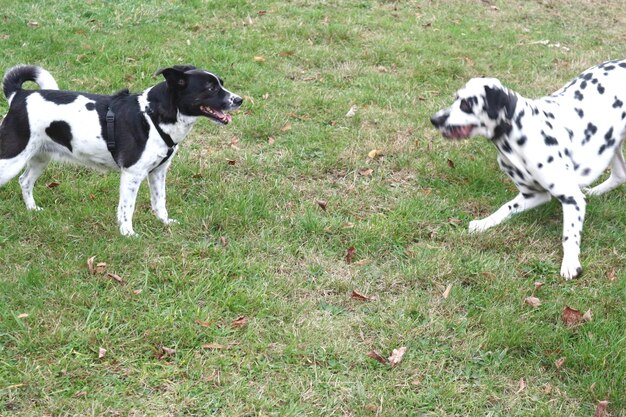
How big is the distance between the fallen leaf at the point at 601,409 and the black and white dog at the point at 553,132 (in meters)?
1.29

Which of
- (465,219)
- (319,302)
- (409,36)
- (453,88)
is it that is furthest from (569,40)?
(319,302)

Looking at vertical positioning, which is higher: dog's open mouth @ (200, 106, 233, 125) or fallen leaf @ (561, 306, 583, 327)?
dog's open mouth @ (200, 106, 233, 125)

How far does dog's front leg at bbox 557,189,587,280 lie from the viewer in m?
4.76

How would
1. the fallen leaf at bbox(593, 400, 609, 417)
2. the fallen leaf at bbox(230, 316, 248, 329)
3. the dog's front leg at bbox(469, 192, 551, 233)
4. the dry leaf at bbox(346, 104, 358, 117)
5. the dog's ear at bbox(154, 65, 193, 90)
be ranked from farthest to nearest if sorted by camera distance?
the dry leaf at bbox(346, 104, 358, 117), the dog's front leg at bbox(469, 192, 551, 233), the dog's ear at bbox(154, 65, 193, 90), the fallen leaf at bbox(230, 316, 248, 329), the fallen leaf at bbox(593, 400, 609, 417)

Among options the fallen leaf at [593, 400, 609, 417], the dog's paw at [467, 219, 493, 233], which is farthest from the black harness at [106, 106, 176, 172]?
the fallen leaf at [593, 400, 609, 417]

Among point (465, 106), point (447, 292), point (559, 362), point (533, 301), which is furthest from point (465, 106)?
point (559, 362)

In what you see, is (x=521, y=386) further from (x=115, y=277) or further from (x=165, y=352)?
(x=115, y=277)

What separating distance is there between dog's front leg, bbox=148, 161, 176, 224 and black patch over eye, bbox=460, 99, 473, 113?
227 centimetres

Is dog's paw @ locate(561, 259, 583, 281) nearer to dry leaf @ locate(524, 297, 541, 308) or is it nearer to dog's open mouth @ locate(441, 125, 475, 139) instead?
dry leaf @ locate(524, 297, 541, 308)

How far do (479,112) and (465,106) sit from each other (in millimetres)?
111

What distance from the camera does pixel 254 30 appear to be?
Answer: 9.54 m

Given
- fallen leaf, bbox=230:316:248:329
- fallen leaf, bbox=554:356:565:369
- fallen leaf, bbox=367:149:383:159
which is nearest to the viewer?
fallen leaf, bbox=554:356:565:369

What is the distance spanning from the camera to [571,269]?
4.68 metres

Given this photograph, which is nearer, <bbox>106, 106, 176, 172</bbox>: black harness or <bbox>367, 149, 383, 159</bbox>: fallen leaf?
<bbox>106, 106, 176, 172</bbox>: black harness
